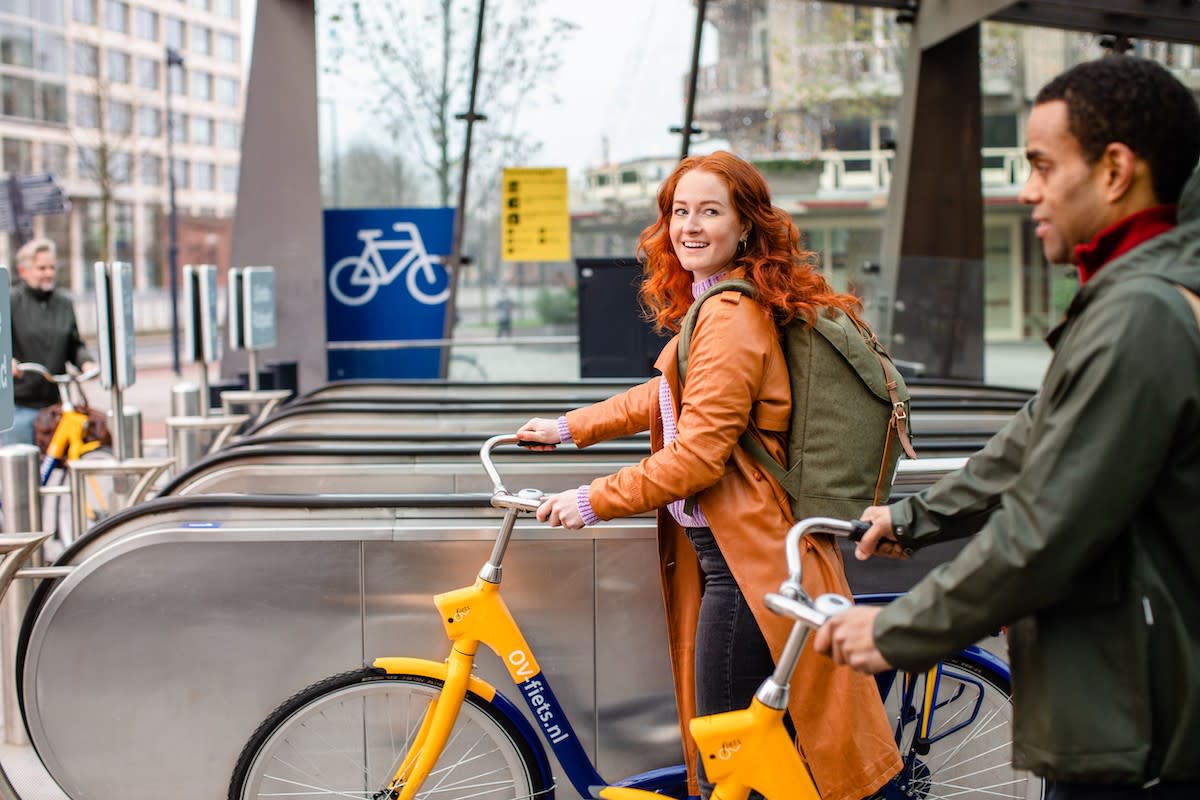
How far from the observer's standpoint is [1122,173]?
5.09ft

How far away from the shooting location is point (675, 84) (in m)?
10.8

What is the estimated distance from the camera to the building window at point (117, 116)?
111 ft

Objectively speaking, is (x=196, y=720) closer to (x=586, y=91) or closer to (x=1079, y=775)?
(x=1079, y=775)

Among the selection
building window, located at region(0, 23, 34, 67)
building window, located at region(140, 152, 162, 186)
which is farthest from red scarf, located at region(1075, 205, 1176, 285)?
building window, located at region(0, 23, 34, 67)

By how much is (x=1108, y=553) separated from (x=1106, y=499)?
11 cm

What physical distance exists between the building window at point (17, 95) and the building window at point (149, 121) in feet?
11.3

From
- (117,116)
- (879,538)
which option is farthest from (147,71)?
(879,538)

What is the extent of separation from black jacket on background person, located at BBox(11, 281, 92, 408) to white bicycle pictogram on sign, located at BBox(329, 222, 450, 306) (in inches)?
127

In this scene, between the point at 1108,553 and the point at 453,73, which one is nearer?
the point at 1108,553

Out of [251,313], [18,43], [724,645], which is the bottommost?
[724,645]

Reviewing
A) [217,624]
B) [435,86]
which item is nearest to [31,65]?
[435,86]

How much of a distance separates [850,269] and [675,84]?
2.27m

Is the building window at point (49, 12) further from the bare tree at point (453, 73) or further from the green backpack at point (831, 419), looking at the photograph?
the green backpack at point (831, 419)

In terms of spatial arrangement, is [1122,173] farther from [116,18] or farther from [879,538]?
[116,18]
